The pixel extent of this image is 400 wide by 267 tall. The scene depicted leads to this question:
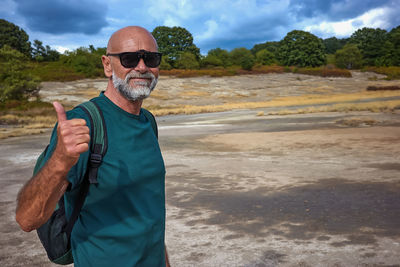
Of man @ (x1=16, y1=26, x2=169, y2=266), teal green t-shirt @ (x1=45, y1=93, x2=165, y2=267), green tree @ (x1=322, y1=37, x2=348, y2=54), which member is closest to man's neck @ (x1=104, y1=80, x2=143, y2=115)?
man @ (x1=16, y1=26, x2=169, y2=266)

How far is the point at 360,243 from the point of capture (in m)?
4.19

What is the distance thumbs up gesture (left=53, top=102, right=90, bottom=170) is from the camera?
137 centimetres

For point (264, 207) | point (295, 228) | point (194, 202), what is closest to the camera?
point (295, 228)

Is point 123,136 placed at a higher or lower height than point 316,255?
higher

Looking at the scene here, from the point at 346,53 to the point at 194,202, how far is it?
74033 mm

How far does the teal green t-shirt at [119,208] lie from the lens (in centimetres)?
167

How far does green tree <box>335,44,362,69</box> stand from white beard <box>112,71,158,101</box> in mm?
77170

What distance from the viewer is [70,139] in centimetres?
137

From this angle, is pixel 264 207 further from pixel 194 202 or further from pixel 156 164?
pixel 156 164

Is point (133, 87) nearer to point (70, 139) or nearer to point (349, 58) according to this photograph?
point (70, 139)

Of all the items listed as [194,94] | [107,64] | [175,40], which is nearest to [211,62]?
[175,40]

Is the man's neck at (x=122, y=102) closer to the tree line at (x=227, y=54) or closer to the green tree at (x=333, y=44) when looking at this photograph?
the tree line at (x=227, y=54)

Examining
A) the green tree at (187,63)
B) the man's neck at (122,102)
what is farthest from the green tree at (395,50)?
the man's neck at (122,102)

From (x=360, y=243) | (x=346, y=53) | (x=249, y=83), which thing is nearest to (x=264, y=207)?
(x=360, y=243)
